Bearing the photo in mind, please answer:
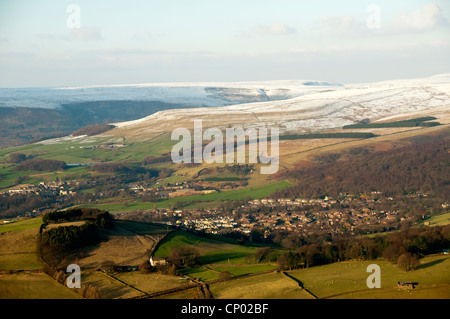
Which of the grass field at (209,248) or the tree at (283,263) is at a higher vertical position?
the tree at (283,263)

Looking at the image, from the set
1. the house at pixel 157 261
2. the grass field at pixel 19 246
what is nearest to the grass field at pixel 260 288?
the house at pixel 157 261

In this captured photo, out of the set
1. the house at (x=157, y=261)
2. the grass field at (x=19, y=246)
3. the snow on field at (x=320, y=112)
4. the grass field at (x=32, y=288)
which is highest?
the snow on field at (x=320, y=112)

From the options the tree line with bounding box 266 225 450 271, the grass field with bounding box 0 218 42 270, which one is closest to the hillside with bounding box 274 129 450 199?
the tree line with bounding box 266 225 450 271

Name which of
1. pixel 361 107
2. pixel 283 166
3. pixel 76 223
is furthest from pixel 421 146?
pixel 76 223

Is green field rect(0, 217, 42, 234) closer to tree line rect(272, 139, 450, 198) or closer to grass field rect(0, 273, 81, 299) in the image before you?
grass field rect(0, 273, 81, 299)

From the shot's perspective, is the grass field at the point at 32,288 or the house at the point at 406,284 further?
the grass field at the point at 32,288

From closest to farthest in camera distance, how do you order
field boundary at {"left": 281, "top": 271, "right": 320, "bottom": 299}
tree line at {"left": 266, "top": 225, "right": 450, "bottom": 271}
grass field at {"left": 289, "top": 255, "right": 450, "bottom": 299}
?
grass field at {"left": 289, "top": 255, "right": 450, "bottom": 299}, field boundary at {"left": 281, "top": 271, "right": 320, "bottom": 299}, tree line at {"left": 266, "top": 225, "right": 450, "bottom": 271}

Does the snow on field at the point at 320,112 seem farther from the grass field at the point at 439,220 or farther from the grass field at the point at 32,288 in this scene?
the grass field at the point at 32,288

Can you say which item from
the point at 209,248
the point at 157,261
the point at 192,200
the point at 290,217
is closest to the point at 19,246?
the point at 157,261
